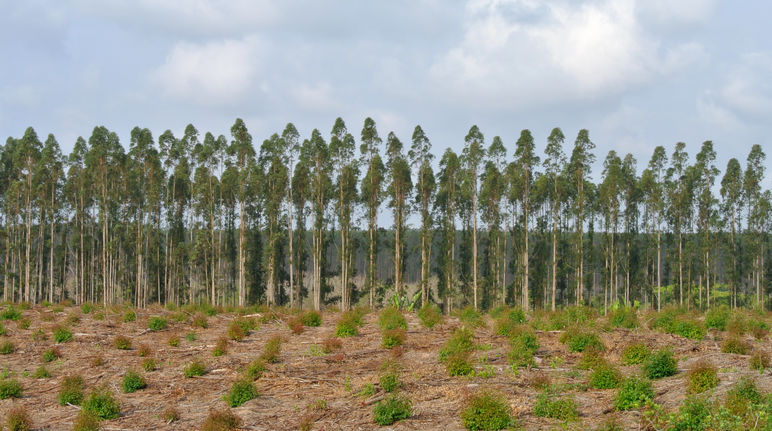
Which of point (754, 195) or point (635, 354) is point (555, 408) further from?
point (754, 195)

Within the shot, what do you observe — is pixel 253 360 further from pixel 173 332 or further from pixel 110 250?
pixel 110 250

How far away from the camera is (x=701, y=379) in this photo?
11148 millimetres

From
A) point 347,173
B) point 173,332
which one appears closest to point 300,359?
point 173,332

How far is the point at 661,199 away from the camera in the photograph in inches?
2344

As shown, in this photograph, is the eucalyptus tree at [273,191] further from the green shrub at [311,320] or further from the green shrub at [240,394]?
the green shrub at [240,394]

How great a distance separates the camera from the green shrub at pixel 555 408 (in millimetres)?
10725

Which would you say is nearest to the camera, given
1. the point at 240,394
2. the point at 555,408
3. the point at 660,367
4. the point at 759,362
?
the point at 555,408

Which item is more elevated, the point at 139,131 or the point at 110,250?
the point at 139,131

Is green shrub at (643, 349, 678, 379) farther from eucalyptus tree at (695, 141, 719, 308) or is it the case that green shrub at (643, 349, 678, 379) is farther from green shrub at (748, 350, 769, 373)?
eucalyptus tree at (695, 141, 719, 308)

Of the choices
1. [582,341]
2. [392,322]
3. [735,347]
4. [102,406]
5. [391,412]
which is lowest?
[102,406]

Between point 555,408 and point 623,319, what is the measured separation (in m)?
9.66

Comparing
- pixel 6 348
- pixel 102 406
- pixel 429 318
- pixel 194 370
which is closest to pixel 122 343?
pixel 6 348

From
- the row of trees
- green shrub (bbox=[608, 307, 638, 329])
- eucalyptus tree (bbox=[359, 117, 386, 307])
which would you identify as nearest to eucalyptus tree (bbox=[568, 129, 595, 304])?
the row of trees

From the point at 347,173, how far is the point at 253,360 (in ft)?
120
